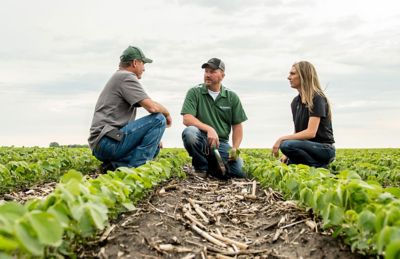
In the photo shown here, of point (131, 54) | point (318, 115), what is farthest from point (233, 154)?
point (131, 54)

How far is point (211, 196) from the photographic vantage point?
594cm

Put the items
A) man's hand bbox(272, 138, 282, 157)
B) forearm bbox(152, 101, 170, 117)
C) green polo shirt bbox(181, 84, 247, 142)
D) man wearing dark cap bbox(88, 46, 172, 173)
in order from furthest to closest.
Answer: green polo shirt bbox(181, 84, 247, 142)
man's hand bbox(272, 138, 282, 157)
forearm bbox(152, 101, 170, 117)
man wearing dark cap bbox(88, 46, 172, 173)

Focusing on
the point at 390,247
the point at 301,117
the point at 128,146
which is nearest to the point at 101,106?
the point at 128,146

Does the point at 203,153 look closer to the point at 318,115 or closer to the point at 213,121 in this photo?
the point at 213,121

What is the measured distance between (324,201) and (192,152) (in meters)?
3.89

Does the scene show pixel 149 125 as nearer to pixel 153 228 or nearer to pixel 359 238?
pixel 153 228

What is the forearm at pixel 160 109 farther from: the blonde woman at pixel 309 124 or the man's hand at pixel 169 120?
the blonde woman at pixel 309 124

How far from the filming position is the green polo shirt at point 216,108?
24.5 feet

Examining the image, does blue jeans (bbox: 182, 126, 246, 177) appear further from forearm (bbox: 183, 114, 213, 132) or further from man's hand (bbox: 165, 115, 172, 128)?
man's hand (bbox: 165, 115, 172, 128)

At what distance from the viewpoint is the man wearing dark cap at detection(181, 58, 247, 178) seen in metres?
7.15

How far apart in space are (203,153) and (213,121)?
594 mm

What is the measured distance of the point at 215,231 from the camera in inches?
163

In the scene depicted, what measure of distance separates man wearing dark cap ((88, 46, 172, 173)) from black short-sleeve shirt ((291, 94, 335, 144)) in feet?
6.38

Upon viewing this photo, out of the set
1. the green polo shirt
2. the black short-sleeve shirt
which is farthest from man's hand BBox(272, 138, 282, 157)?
the green polo shirt
